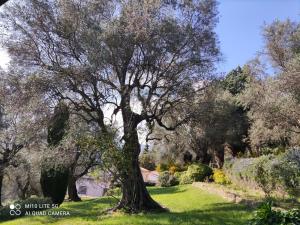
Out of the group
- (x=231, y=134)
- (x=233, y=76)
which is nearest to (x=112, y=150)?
(x=231, y=134)

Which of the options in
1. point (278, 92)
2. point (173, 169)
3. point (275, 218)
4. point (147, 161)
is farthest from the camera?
point (147, 161)

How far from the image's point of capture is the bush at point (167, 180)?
34.5 metres

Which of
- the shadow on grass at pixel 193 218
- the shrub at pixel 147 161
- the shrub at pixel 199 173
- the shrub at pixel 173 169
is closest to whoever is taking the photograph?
the shadow on grass at pixel 193 218

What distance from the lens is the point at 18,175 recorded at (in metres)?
41.9

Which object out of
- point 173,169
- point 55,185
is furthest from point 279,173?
point 173,169

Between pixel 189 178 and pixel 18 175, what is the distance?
2047cm

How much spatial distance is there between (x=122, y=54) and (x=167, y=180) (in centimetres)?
2160

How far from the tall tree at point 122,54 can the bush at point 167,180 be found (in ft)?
59.8

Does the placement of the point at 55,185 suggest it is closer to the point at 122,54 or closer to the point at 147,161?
the point at 122,54

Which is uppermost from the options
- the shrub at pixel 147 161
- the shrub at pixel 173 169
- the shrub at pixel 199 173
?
the shrub at pixel 147 161

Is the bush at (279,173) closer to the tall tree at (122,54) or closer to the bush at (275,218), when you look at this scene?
the tall tree at (122,54)

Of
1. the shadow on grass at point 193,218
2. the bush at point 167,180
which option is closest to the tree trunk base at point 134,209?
the shadow on grass at point 193,218

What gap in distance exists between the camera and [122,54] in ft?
50.9

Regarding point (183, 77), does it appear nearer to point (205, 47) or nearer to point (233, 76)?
point (205, 47)
